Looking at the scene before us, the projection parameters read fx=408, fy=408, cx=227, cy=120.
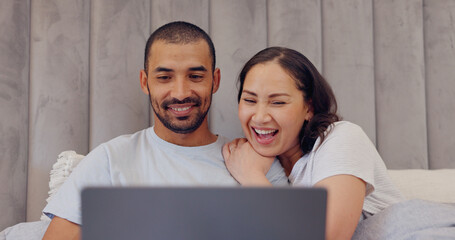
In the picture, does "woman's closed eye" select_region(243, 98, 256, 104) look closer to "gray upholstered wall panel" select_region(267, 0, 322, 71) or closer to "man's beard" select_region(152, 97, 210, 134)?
"man's beard" select_region(152, 97, 210, 134)

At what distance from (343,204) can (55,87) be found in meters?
1.06

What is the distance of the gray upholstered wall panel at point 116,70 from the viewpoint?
147 cm

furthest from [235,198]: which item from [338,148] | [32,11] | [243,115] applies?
[32,11]

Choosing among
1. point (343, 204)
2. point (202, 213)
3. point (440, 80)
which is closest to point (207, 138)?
point (343, 204)

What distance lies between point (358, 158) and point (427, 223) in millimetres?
213

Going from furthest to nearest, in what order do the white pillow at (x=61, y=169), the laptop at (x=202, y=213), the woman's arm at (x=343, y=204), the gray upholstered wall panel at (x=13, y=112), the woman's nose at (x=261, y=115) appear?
the gray upholstered wall panel at (x=13, y=112) → the white pillow at (x=61, y=169) → the woman's nose at (x=261, y=115) → the woman's arm at (x=343, y=204) → the laptop at (x=202, y=213)

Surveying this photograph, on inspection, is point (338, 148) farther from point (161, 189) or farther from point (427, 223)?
point (161, 189)

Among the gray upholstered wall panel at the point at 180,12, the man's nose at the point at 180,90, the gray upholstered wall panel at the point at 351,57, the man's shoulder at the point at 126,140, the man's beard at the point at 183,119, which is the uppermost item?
the gray upholstered wall panel at the point at 180,12

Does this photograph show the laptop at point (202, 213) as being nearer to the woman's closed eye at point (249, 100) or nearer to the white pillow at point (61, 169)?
the woman's closed eye at point (249, 100)

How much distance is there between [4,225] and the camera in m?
1.40

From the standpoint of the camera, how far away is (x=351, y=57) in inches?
63.4

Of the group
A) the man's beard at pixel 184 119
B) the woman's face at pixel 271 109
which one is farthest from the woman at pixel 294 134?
the man's beard at pixel 184 119

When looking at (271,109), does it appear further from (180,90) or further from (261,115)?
(180,90)

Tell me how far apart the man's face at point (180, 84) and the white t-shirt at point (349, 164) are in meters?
0.36
